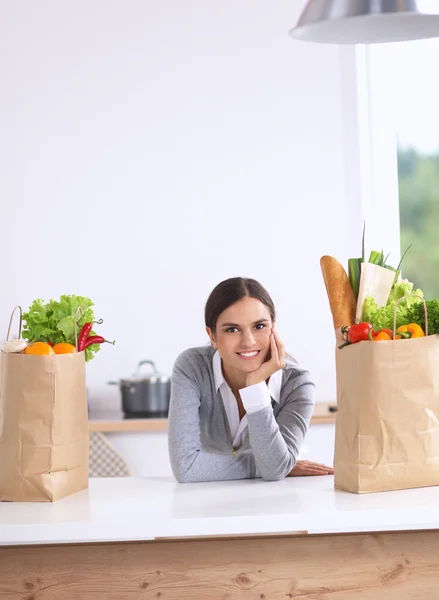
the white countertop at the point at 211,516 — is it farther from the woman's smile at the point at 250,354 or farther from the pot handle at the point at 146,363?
the pot handle at the point at 146,363

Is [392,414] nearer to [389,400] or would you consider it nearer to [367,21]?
[389,400]

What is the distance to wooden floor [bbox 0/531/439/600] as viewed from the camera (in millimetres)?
1573

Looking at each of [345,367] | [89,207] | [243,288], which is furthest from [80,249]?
[345,367]

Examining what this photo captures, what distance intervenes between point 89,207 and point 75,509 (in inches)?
101

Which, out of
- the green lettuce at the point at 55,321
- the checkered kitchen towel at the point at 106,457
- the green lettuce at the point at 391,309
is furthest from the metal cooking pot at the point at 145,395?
the green lettuce at the point at 391,309

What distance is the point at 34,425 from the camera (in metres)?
1.75

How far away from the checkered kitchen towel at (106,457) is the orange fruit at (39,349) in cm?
191

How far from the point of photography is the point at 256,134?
4098mm

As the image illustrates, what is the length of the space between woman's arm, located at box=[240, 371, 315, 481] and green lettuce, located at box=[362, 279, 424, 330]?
0.40 metres

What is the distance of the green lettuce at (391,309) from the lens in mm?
1772

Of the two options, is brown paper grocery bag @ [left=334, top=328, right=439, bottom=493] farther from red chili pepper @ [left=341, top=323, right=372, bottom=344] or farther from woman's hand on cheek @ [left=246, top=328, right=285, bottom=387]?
woman's hand on cheek @ [left=246, top=328, right=285, bottom=387]

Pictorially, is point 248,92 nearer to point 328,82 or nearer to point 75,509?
point 328,82

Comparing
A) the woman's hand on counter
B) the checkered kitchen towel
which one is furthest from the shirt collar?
the checkered kitchen towel

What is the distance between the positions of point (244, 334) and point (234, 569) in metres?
0.78
